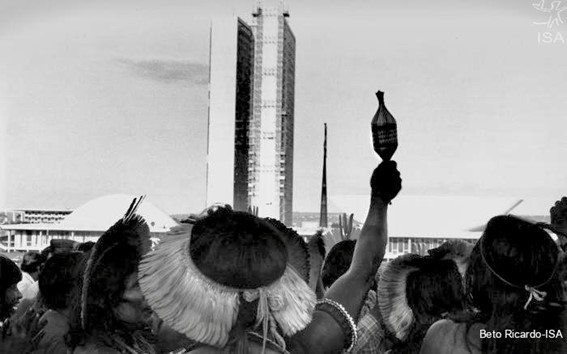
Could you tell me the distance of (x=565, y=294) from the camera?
2385 mm

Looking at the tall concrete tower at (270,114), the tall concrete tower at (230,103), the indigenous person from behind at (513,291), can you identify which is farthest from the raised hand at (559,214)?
the tall concrete tower at (270,114)

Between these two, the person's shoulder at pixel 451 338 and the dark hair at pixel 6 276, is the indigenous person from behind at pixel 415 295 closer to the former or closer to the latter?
the person's shoulder at pixel 451 338

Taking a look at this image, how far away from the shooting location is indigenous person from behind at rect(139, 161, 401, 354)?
158cm

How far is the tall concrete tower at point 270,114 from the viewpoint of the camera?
6203 centimetres

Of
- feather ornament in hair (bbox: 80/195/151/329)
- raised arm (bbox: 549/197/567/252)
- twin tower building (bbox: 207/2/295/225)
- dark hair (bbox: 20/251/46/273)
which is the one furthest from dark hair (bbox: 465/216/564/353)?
twin tower building (bbox: 207/2/295/225)

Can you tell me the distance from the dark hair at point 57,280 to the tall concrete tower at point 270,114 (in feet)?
186

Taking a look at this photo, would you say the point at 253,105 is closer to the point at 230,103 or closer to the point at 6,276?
the point at 230,103

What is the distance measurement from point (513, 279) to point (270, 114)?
6105cm

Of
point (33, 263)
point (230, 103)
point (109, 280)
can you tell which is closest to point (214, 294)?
point (109, 280)

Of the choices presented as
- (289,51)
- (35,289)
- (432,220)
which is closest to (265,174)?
(289,51)

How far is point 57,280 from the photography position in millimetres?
3418

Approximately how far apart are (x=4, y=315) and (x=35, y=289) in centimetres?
64

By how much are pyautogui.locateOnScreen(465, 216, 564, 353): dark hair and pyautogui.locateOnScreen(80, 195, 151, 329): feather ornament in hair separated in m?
1.03

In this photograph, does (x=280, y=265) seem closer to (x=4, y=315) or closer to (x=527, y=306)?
(x=527, y=306)
